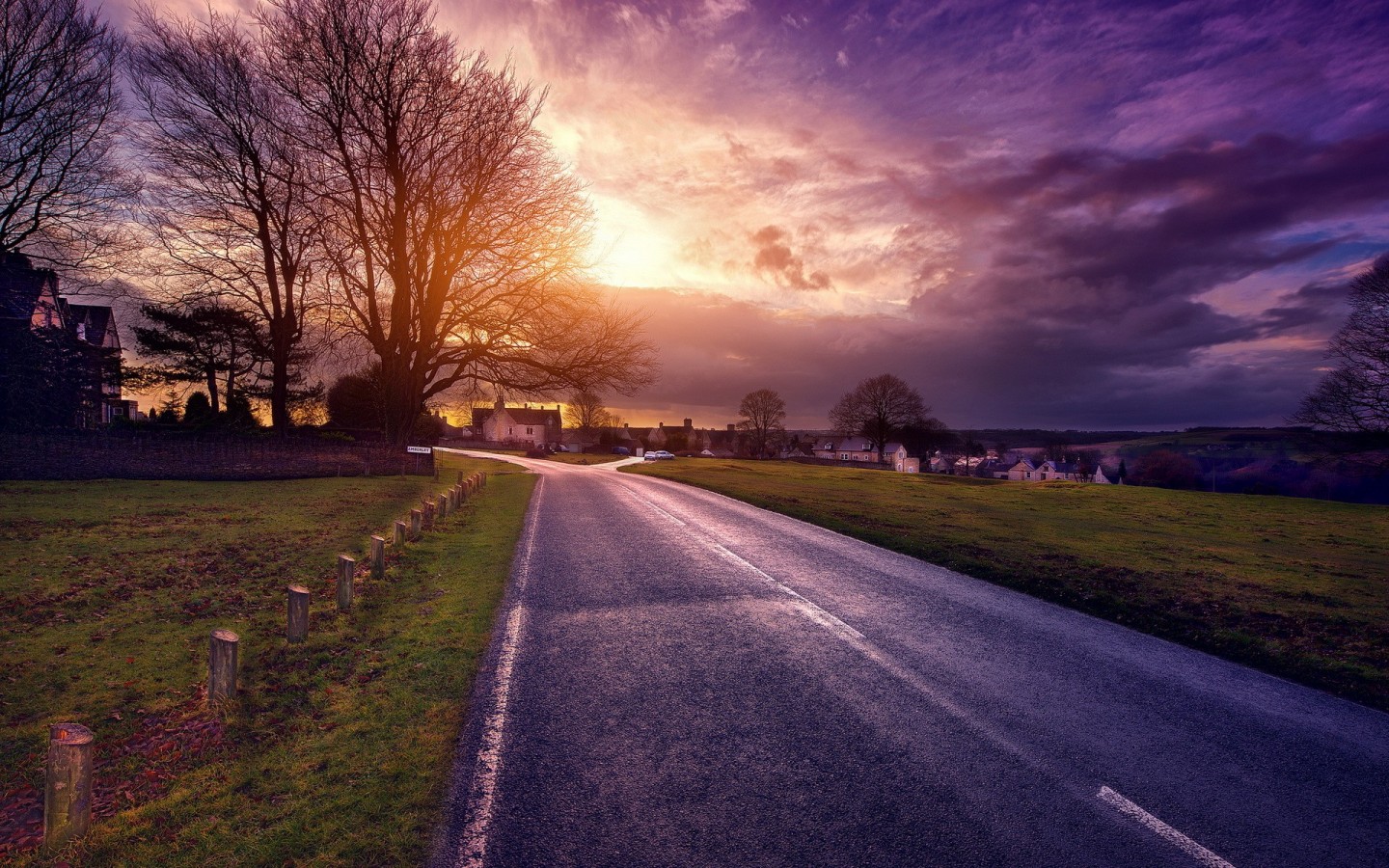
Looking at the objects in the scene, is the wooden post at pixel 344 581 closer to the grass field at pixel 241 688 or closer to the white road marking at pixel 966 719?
the grass field at pixel 241 688

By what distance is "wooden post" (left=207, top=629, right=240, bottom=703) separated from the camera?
5516 mm

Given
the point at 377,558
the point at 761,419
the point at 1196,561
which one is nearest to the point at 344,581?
the point at 377,558

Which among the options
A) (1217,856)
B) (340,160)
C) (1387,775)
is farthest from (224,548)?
(340,160)

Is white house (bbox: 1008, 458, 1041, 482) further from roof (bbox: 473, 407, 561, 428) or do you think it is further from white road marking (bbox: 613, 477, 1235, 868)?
white road marking (bbox: 613, 477, 1235, 868)

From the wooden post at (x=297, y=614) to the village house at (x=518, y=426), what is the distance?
99.9m

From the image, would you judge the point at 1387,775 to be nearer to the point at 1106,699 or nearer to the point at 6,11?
the point at 1106,699

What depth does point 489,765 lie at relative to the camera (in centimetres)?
445

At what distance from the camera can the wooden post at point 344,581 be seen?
27.7 feet

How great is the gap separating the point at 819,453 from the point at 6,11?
4258 inches

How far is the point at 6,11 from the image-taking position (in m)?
20.7

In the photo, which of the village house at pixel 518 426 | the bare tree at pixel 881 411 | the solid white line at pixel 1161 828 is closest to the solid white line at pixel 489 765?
the solid white line at pixel 1161 828

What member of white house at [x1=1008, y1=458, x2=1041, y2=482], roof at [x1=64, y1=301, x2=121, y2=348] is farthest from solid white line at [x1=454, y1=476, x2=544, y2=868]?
white house at [x1=1008, y1=458, x2=1041, y2=482]

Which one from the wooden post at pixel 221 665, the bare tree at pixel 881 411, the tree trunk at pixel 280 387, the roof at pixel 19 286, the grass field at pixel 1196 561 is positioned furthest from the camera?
the bare tree at pixel 881 411

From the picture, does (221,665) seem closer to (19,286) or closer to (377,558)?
(377,558)
